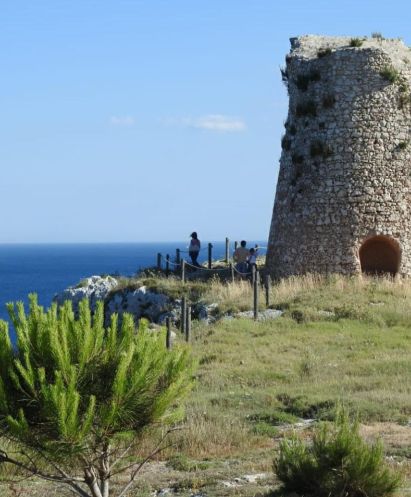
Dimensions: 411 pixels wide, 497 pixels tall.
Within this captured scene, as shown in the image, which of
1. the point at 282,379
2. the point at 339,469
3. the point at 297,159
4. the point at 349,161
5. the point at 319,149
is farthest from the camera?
the point at 297,159

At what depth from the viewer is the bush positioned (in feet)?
30.2

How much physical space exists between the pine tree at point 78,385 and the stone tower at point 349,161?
17.1 meters

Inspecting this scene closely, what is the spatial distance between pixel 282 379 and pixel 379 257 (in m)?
11.6

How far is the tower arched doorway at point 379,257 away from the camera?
26.6m

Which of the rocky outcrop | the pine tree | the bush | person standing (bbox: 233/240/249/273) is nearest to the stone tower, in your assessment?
person standing (bbox: 233/240/249/273)

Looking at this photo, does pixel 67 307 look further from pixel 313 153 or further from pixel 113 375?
pixel 313 153

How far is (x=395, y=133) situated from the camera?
2577 cm

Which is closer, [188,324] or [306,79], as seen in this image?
[188,324]

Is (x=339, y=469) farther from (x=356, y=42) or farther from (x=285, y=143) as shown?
(x=356, y=42)

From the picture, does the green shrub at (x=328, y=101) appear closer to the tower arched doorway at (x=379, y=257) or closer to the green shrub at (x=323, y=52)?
the green shrub at (x=323, y=52)

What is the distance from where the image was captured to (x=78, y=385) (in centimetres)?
831

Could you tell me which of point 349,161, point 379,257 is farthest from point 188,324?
point 379,257

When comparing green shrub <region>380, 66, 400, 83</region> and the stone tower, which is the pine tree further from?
green shrub <region>380, 66, 400, 83</region>

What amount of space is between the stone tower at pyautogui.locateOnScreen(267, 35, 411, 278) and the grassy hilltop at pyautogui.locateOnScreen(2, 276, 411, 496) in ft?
3.40
